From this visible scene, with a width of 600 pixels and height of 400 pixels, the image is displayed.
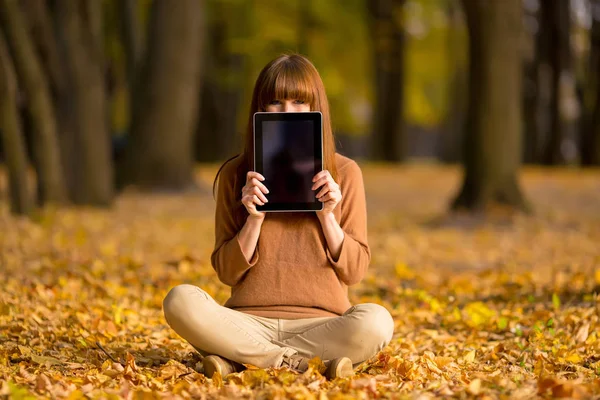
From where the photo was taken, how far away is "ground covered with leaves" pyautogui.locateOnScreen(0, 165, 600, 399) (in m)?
4.09

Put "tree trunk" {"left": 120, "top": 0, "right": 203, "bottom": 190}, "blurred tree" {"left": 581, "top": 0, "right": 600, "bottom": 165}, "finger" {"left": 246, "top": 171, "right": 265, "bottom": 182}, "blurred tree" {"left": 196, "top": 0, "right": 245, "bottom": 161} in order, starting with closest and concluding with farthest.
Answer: "finger" {"left": 246, "top": 171, "right": 265, "bottom": 182}, "tree trunk" {"left": 120, "top": 0, "right": 203, "bottom": 190}, "blurred tree" {"left": 581, "top": 0, "right": 600, "bottom": 165}, "blurred tree" {"left": 196, "top": 0, "right": 245, "bottom": 161}

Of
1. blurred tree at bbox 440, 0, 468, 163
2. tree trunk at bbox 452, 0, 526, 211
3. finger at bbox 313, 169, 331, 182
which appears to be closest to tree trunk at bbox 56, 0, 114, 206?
tree trunk at bbox 452, 0, 526, 211

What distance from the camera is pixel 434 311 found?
645cm

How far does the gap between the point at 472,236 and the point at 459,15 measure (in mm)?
18743

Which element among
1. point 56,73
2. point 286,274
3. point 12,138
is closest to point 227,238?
point 286,274

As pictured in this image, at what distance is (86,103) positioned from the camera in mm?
13203

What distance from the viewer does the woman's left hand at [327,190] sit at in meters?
4.16

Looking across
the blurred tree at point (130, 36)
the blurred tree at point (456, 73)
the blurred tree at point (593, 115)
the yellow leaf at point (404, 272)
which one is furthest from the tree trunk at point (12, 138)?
the blurred tree at point (456, 73)

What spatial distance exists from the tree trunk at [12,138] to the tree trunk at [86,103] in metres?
1.41

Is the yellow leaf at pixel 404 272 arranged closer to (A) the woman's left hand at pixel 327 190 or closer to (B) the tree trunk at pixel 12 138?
(A) the woman's left hand at pixel 327 190

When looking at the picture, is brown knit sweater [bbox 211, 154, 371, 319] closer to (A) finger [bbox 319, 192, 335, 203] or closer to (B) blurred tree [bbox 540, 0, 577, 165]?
(A) finger [bbox 319, 192, 335, 203]

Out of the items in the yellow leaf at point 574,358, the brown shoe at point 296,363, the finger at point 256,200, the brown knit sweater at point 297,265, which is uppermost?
the finger at point 256,200

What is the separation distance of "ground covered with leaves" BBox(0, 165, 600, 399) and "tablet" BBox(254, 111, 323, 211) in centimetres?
75

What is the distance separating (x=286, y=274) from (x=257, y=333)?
0.30m
